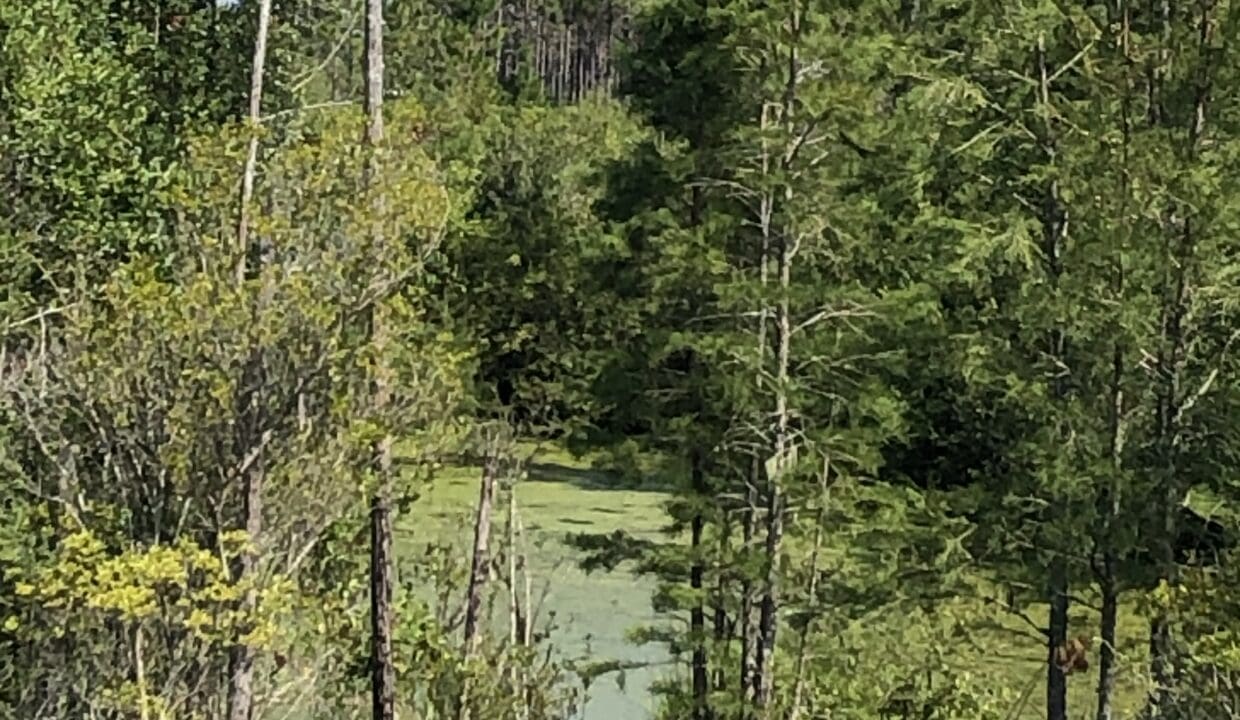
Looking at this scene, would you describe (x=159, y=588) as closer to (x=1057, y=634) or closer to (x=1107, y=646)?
(x=1107, y=646)

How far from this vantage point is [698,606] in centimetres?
1205

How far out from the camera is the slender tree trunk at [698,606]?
1205 cm

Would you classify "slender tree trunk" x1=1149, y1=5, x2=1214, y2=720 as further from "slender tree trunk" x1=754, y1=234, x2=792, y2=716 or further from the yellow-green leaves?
the yellow-green leaves

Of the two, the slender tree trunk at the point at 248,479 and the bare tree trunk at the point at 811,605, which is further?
the bare tree trunk at the point at 811,605

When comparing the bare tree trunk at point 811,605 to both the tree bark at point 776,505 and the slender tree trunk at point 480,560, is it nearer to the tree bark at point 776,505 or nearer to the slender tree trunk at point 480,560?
the tree bark at point 776,505

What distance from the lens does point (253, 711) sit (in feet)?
27.9

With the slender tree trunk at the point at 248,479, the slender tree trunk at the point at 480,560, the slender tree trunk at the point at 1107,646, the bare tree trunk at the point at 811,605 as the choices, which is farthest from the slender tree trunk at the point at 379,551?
the slender tree trunk at the point at 1107,646

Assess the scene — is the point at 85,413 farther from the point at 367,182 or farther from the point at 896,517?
the point at 896,517

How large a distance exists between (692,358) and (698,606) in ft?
6.41

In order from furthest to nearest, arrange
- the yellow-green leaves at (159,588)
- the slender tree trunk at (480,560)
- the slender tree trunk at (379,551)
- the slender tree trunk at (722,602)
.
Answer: the slender tree trunk at (480,560)
the slender tree trunk at (722,602)
the slender tree trunk at (379,551)
the yellow-green leaves at (159,588)

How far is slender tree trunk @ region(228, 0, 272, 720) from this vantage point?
7934mm

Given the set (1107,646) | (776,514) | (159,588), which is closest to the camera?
(159,588)

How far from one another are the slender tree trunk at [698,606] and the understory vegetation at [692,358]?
0.04 meters

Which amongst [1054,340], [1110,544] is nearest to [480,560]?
[1054,340]
